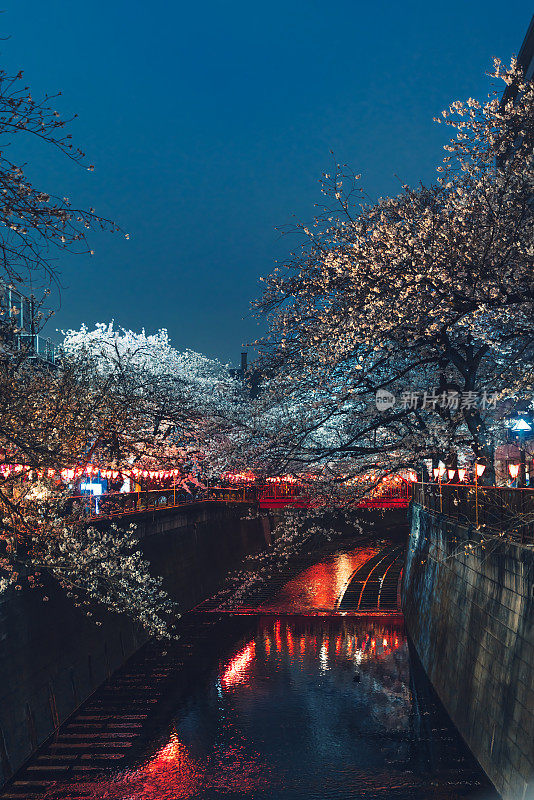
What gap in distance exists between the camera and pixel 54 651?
22578 millimetres

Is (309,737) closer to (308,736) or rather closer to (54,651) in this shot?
(308,736)

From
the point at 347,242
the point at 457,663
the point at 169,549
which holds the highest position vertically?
the point at 347,242

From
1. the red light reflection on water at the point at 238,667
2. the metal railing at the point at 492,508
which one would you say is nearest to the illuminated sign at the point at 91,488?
the red light reflection on water at the point at 238,667

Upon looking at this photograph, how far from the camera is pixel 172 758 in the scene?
20.5 metres

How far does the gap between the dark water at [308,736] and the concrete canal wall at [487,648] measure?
1.20 m

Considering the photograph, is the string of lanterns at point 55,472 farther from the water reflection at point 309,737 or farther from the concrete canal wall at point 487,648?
the concrete canal wall at point 487,648

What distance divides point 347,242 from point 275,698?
637 inches

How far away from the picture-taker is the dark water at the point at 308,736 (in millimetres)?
18297

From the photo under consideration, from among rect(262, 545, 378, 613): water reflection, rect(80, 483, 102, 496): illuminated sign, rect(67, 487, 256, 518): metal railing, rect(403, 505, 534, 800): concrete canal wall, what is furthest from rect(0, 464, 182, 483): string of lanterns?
rect(262, 545, 378, 613): water reflection

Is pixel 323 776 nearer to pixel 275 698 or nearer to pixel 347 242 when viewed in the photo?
pixel 275 698

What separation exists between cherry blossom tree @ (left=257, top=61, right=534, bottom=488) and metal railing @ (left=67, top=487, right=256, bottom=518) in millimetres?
9481

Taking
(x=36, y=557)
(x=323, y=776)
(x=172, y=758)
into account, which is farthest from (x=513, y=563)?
(x=36, y=557)

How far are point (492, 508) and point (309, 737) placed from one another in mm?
9413

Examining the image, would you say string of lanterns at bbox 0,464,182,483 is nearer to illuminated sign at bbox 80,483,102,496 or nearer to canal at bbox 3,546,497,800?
illuminated sign at bbox 80,483,102,496
